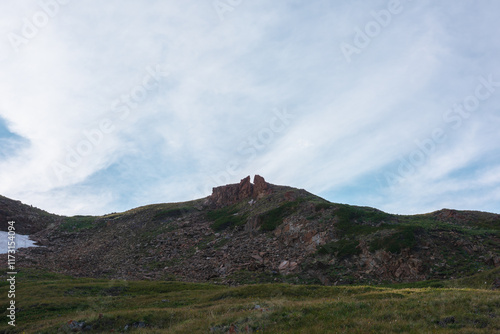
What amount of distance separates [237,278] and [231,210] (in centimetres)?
3587

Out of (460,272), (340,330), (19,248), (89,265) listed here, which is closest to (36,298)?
(89,265)

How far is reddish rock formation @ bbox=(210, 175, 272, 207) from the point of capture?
8022 centimetres

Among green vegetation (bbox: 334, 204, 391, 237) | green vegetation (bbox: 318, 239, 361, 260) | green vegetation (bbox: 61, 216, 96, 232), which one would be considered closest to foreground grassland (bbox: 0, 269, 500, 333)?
green vegetation (bbox: 318, 239, 361, 260)

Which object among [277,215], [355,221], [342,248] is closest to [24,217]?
[277,215]

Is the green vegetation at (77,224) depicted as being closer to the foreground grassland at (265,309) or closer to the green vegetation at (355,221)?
the foreground grassland at (265,309)

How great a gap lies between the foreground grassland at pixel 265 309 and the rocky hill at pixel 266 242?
7.42 meters

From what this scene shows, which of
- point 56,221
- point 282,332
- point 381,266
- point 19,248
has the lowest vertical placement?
point 282,332

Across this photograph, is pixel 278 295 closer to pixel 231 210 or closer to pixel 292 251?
pixel 292 251

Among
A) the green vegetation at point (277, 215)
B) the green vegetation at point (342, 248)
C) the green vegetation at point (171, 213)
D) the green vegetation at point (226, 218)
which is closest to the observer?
the green vegetation at point (342, 248)

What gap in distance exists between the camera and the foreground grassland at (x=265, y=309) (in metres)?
15.5

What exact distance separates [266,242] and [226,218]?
2071cm

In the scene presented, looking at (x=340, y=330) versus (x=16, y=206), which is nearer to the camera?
(x=340, y=330)

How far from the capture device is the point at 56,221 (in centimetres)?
8944

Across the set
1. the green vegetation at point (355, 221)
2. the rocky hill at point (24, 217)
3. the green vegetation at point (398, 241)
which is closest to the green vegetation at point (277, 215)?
the green vegetation at point (355, 221)
